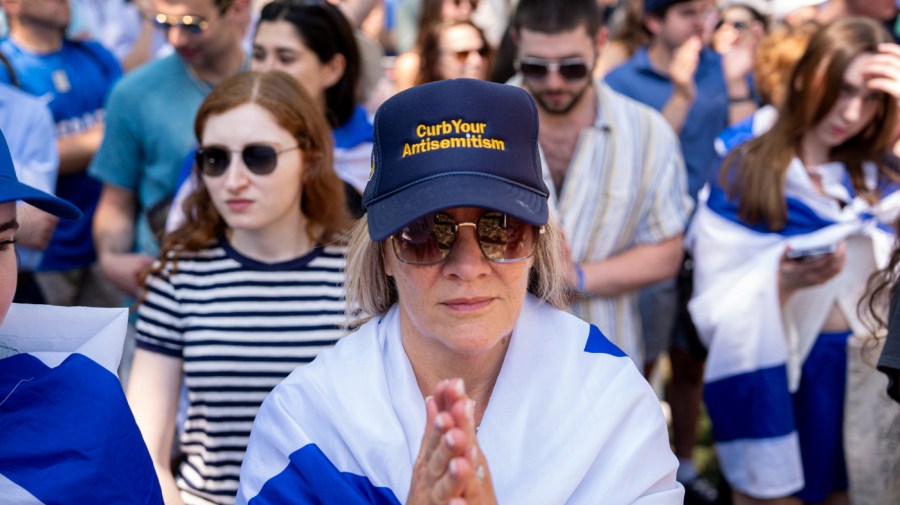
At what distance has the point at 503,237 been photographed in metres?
2.09

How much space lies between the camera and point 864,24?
3.98m

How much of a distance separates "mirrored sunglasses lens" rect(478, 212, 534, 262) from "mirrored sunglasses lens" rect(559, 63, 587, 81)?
1935 millimetres

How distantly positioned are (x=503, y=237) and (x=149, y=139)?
2.51m

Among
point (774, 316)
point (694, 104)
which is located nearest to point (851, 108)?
point (774, 316)

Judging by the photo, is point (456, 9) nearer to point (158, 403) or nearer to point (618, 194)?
point (618, 194)

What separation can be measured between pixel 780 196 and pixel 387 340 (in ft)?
7.30

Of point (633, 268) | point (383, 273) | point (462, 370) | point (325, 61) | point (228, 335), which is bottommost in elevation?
point (633, 268)

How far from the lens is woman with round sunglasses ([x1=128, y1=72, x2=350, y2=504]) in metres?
3.01

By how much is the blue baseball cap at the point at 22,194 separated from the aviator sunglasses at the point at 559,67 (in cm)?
221

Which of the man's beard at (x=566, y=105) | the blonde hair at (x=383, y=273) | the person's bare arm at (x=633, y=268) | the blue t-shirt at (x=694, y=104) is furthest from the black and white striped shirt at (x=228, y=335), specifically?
the blue t-shirt at (x=694, y=104)

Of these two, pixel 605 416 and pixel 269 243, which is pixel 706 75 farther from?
pixel 605 416

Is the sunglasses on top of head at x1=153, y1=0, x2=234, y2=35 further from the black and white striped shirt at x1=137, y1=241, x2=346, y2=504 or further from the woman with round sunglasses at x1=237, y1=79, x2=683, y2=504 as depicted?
the woman with round sunglasses at x1=237, y1=79, x2=683, y2=504

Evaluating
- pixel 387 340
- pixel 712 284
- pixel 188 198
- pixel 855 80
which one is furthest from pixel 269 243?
pixel 855 80

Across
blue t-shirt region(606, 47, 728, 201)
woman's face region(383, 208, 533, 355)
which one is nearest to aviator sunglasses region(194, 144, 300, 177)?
woman's face region(383, 208, 533, 355)
